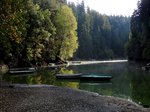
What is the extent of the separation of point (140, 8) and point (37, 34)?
31669 mm

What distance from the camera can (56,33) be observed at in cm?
11181

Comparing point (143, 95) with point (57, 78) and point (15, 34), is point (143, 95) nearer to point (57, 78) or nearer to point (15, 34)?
point (15, 34)

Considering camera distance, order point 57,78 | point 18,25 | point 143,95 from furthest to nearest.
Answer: point 57,78, point 18,25, point 143,95

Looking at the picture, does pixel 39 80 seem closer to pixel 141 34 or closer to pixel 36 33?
pixel 36 33

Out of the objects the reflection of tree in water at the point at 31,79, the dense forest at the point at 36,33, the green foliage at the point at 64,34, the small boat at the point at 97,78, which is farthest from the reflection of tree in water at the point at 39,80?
the green foliage at the point at 64,34

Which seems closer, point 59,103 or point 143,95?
point 59,103

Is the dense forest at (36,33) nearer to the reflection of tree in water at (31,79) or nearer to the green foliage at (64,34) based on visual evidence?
the green foliage at (64,34)

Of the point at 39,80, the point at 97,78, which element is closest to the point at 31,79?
the point at 39,80

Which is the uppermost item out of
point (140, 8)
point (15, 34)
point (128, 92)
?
point (140, 8)

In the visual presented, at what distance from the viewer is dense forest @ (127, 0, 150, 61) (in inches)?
3873

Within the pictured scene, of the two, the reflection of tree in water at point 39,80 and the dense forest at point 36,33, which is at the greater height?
the dense forest at point 36,33

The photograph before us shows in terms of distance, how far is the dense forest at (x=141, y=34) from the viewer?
98.4 m

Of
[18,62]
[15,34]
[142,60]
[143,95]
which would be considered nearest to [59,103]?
[143,95]

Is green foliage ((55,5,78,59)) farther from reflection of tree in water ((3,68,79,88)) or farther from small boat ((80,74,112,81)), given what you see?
small boat ((80,74,112,81))
